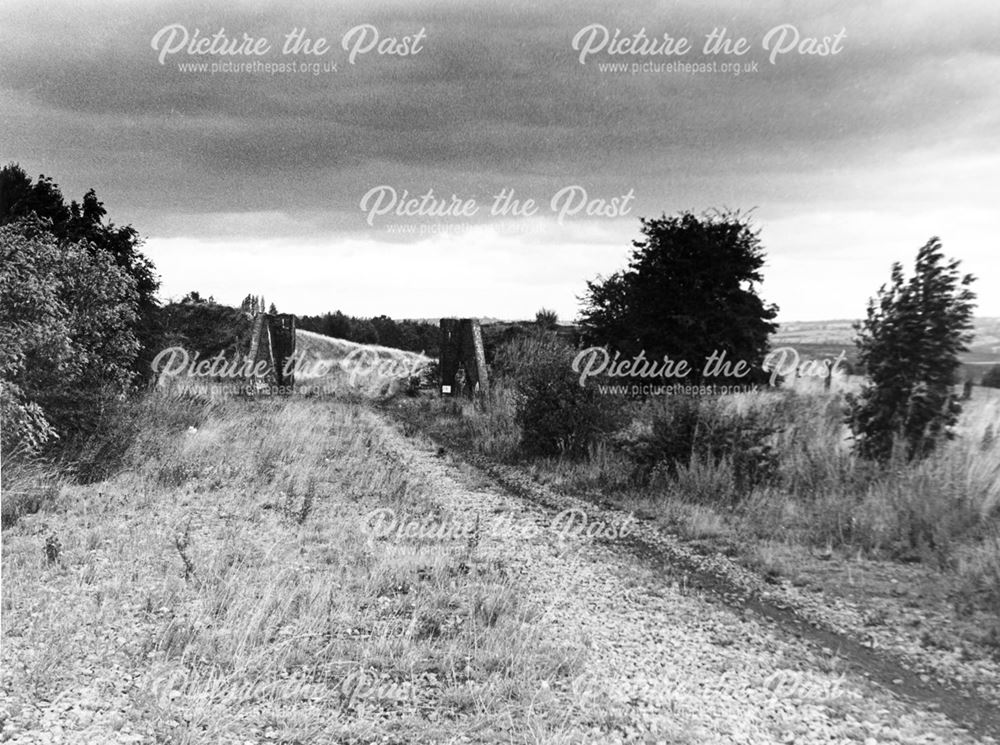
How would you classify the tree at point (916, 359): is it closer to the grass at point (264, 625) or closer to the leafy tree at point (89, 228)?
the grass at point (264, 625)

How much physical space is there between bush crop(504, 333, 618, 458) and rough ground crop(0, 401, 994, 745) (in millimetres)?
4816

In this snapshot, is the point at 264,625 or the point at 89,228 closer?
the point at 264,625

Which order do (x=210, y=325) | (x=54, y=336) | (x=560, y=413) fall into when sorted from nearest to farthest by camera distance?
(x=54, y=336), (x=560, y=413), (x=210, y=325)

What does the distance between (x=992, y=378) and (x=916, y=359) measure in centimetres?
166

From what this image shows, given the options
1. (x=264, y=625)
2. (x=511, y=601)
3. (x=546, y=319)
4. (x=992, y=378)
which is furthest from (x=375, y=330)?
(x=264, y=625)

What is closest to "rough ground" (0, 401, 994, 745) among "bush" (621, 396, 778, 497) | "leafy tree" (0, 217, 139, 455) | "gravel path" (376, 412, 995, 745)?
"gravel path" (376, 412, 995, 745)

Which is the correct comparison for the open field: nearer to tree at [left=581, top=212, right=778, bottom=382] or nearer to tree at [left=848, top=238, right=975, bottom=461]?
tree at [left=848, top=238, right=975, bottom=461]

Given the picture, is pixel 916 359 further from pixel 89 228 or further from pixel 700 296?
pixel 89 228

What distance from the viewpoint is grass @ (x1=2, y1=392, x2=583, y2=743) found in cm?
386

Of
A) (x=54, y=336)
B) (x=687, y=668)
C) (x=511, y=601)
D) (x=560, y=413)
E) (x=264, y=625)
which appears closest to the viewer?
(x=687, y=668)

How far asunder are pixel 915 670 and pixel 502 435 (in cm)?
916

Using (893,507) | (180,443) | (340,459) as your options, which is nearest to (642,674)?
(893,507)

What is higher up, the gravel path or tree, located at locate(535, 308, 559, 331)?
tree, located at locate(535, 308, 559, 331)

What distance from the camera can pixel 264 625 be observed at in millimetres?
4883
